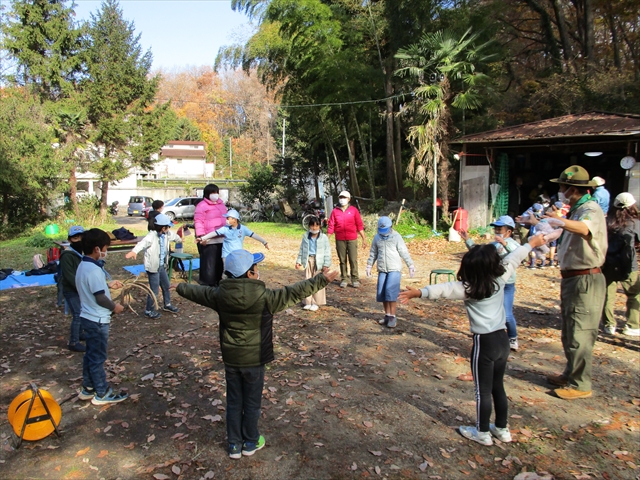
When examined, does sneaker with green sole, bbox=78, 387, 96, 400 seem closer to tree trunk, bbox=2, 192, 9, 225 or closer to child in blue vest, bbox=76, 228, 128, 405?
child in blue vest, bbox=76, 228, 128, 405

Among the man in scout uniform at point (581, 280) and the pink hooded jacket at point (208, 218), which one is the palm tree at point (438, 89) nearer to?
the pink hooded jacket at point (208, 218)

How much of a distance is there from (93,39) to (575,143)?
78.4ft

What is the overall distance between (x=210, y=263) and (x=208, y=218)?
74cm

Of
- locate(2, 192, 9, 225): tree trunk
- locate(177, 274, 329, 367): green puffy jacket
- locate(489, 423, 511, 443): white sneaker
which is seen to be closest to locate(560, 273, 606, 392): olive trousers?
locate(489, 423, 511, 443): white sneaker

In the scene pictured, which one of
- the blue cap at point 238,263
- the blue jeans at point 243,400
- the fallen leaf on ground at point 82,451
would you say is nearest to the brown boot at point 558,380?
the blue jeans at point 243,400

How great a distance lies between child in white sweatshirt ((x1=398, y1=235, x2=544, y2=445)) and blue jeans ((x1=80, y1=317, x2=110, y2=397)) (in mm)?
2803

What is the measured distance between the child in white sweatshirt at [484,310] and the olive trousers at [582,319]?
1296 mm

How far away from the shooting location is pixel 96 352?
4461 mm

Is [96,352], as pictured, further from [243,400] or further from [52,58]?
[52,58]

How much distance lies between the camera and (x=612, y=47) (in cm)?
2647

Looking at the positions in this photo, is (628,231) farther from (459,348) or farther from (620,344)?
(459,348)

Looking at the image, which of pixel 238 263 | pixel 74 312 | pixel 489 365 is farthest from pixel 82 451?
pixel 489 365

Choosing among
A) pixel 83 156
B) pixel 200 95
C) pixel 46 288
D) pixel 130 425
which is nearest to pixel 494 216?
pixel 46 288

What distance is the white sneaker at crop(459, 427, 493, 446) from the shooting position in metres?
3.86
